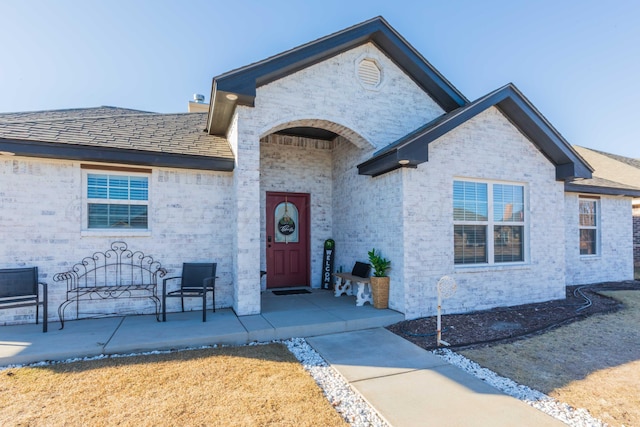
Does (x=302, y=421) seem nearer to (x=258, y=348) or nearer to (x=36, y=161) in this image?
(x=258, y=348)

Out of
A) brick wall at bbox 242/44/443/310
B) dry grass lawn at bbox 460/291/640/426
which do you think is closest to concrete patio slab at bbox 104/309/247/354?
brick wall at bbox 242/44/443/310

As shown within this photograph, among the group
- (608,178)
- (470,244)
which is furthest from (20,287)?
(608,178)

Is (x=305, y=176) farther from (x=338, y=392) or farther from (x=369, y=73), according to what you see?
(x=338, y=392)

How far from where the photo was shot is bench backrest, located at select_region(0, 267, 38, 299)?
513cm

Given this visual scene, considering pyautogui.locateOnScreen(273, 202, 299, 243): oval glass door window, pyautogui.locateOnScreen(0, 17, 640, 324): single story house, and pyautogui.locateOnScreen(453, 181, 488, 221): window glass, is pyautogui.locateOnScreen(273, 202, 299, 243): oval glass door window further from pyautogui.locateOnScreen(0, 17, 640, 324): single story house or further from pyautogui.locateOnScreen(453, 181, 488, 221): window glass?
pyautogui.locateOnScreen(453, 181, 488, 221): window glass

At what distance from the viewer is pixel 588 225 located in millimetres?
9547

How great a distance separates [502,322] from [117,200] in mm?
7321

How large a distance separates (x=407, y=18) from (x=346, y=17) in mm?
1671

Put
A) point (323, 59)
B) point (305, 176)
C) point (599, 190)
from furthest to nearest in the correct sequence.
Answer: point (599, 190) → point (305, 176) → point (323, 59)

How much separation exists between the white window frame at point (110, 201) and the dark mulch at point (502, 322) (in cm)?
493

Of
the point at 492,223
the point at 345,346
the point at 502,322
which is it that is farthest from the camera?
the point at 492,223

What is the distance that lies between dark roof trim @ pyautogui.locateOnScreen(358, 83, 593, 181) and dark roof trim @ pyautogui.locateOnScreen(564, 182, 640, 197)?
5.52ft

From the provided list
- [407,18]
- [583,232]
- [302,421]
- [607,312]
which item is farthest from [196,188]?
[583,232]

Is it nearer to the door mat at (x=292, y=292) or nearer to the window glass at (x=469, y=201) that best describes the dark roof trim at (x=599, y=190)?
the window glass at (x=469, y=201)
